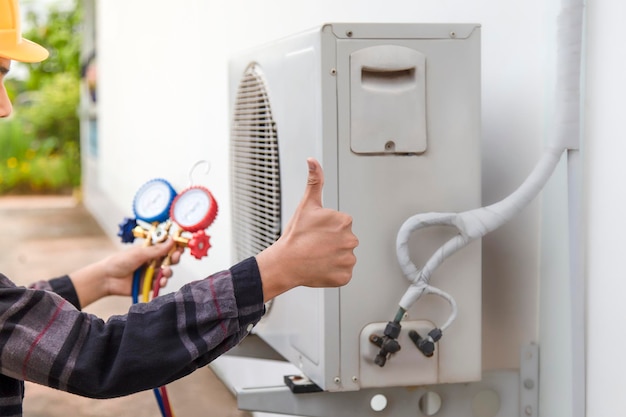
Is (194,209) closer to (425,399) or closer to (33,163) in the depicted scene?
(425,399)

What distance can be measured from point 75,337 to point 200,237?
0.48 m

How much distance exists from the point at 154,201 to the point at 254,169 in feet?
0.64

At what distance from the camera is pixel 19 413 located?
119cm

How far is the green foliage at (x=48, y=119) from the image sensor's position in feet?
33.5

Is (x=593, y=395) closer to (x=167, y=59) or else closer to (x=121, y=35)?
(x=167, y=59)

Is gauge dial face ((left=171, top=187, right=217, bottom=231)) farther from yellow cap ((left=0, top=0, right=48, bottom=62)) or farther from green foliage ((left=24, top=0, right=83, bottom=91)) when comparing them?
green foliage ((left=24, top=0, right=83, bottom=91))

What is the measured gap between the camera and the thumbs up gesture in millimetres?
1023

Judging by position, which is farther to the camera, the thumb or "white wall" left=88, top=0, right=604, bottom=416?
"white wall" left=88, top=0, right=604, bottom=416

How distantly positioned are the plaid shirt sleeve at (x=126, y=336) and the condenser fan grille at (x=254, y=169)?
442 millimetres

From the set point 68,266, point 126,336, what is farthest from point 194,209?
point 68,266

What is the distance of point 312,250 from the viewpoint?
1026mm

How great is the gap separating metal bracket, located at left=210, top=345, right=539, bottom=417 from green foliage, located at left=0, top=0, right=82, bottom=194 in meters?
9.32

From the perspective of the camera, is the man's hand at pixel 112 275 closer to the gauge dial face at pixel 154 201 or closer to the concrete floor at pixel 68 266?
the gauge dial face at pixel 154 201

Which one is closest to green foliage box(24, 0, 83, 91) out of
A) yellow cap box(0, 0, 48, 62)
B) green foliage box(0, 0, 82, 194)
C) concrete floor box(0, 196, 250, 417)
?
green foliage box(0, 0, 82, 194)
